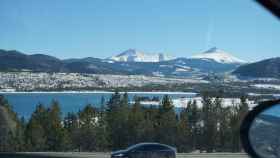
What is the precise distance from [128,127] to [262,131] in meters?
36.3

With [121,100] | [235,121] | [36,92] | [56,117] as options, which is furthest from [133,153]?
[36,92]

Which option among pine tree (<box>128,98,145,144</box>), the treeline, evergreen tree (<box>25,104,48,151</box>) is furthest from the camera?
pine tree (<box>128,98,145,144</box>)

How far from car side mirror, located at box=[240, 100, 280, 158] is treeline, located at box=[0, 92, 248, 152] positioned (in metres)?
31.1

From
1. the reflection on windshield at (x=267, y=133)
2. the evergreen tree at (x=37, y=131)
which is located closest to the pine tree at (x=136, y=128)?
the evergreen tree at (x=37, y=131)

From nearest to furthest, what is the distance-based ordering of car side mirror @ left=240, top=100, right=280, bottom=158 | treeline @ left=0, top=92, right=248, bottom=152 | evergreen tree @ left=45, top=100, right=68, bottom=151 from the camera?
1. car side mirror @ left=240, top=100, right=280, bottom=158
2. treeline @ left=0, top=92, right=248, bottom=152
3. evergreen tree @ left=45, top=100, right=68, bottom=151

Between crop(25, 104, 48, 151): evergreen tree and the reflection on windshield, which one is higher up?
the reflection on windshield

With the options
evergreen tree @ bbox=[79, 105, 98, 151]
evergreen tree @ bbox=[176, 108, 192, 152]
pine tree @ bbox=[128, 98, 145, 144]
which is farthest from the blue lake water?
evergreen tree @ bbox=[176, 108, 192, 152]

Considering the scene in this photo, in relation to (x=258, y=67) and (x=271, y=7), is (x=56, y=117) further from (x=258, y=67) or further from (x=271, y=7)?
(x=258, y=67)

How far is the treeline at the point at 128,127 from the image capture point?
120 ft

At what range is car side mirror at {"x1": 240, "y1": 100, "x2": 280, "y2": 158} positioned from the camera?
9.57 feet

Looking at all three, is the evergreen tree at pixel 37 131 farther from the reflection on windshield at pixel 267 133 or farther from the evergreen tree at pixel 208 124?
the reflection on windshield at pixel 267 133

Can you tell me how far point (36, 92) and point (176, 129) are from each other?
67930 mm

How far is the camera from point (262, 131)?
10.5ft

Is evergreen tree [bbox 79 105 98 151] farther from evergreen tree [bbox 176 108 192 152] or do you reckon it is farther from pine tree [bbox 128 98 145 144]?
evergreen tree [bbox 176 108 192 152]
